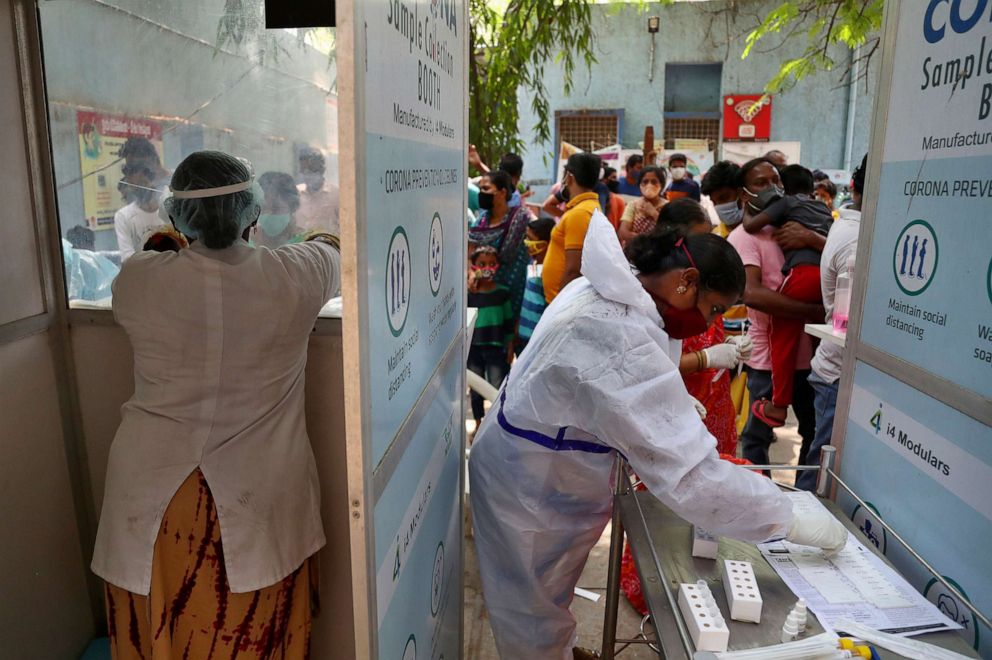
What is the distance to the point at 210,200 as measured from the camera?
158 centimetres

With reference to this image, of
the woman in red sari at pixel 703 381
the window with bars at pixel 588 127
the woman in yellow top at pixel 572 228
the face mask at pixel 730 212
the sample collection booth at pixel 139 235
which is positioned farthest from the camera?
the window with bars at pixel 588 127

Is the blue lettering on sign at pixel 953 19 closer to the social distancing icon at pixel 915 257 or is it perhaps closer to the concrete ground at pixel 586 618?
the social distancing icon at pixel 915 257

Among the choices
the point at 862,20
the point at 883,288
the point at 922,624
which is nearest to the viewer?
the point at 922,624

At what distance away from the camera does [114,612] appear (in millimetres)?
1690

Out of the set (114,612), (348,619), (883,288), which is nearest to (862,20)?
(883,288)

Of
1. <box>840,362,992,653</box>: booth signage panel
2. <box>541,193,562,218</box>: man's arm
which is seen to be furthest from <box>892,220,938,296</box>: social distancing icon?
<box>541,193,562,218</box>: man's arm

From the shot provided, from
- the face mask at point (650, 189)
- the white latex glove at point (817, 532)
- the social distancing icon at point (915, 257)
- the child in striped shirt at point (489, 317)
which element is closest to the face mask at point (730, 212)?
the child in striped shirt at point (489, 317)

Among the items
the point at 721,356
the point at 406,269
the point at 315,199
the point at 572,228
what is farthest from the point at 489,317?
the point at 406,269

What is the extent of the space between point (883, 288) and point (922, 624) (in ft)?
2.34

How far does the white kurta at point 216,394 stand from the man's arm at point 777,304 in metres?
2.01

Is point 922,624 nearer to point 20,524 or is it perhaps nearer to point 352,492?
point 352,492

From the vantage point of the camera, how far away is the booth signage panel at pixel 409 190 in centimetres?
100

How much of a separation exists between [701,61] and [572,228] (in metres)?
9.71

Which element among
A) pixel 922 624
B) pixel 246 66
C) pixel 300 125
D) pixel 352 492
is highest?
pixel 246 66
